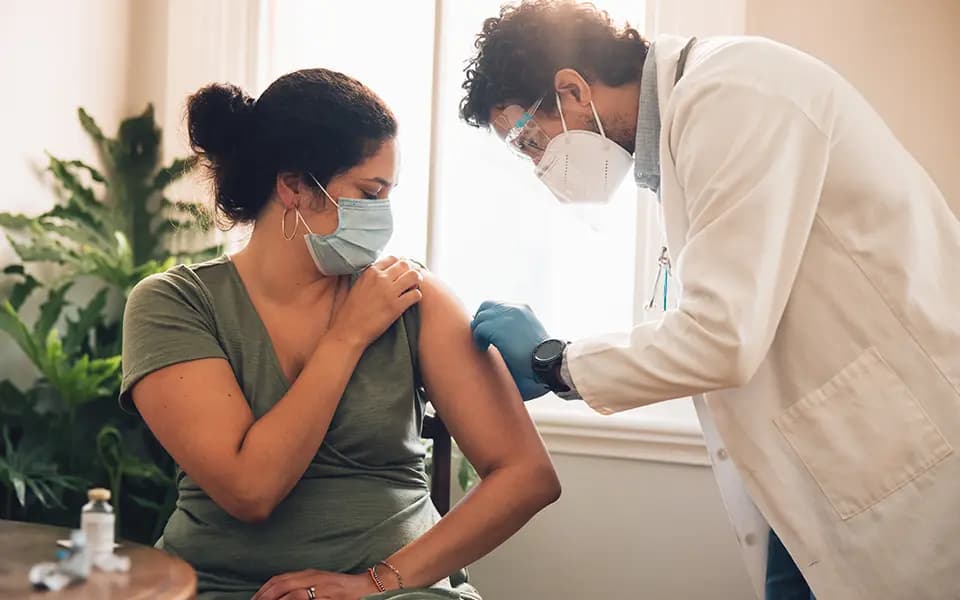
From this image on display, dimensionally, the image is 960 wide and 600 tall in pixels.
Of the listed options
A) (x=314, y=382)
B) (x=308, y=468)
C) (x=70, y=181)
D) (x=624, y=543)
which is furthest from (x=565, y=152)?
(x=70, y=181)

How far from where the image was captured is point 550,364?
144 cm

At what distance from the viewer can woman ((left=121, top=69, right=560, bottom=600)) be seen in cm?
150

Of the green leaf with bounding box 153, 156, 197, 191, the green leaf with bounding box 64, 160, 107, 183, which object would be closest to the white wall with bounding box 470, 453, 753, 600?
the green leaf with bounding box 153, 156, 197, 191

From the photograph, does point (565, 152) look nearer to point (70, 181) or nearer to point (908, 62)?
point (908, 62)

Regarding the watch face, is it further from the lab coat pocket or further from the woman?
the lab coat pocket

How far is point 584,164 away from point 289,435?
2.00 ft

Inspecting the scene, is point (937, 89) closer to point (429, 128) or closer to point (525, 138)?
point (525, 138)

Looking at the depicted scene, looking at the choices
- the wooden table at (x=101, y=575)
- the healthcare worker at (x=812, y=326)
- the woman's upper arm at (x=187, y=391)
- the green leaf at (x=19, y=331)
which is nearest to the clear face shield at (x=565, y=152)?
the healthcare worker at (x=812, y=326)

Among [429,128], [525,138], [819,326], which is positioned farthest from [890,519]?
[429,128]

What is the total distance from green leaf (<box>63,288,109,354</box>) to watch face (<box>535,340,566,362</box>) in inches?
55.7

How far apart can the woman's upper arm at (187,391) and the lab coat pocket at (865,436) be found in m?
0.81

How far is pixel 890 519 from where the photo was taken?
1296 millimetres

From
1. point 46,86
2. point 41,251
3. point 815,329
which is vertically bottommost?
point 41,251

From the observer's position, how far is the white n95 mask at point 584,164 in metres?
1.55
